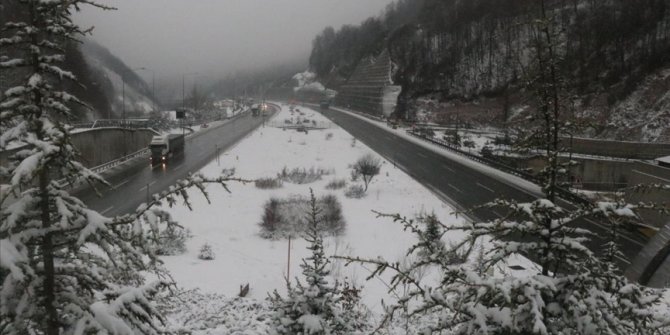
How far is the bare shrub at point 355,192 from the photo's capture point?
3325 centimetres

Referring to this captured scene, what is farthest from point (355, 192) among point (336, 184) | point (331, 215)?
point (331, 215)

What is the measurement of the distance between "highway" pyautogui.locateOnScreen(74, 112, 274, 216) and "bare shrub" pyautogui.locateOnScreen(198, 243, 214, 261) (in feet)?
15.8

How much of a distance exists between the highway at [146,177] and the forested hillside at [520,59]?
37014 mm

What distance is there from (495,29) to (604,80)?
30.6 m

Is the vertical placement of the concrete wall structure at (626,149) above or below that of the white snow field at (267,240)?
above

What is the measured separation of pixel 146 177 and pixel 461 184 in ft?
86.1

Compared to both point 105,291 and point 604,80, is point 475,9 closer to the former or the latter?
point 604,80

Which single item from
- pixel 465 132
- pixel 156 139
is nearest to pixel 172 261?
pixel 156 139

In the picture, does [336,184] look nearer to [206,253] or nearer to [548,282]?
[206,253]

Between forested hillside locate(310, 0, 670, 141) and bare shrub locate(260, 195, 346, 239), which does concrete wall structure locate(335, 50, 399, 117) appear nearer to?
forested hillside locate(310, 0, 670, 141)

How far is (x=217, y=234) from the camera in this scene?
24.2 metres

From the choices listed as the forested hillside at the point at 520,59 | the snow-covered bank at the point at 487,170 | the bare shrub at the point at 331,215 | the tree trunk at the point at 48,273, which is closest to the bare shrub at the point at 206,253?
the bare shrub at the point at 331,215

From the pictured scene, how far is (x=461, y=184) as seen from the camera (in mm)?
36688

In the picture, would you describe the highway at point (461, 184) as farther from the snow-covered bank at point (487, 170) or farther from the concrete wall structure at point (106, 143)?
the concrete wall structure at point (106, 143)
